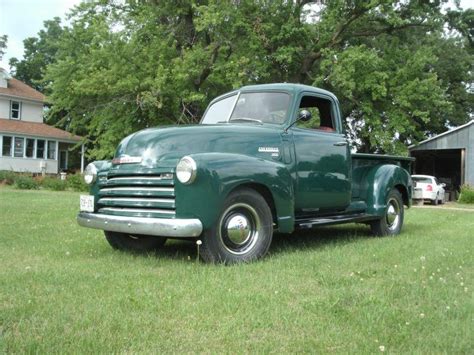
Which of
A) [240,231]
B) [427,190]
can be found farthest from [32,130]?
[240,231]

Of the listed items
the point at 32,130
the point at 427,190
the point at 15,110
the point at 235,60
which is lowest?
the point at 427,190

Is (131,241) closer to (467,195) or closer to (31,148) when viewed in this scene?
(467,195)

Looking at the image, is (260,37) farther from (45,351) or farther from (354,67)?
(45,351)

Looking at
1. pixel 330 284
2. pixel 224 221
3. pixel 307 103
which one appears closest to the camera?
pixel 330 284

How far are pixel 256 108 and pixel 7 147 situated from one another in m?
33.2

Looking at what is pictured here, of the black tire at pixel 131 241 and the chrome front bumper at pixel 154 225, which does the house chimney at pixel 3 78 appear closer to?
the black tire at pixel 131 241

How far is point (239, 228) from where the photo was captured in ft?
18.2

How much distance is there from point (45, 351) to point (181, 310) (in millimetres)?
1022

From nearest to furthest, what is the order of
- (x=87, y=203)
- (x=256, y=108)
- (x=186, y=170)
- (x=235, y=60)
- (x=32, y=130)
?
(x=186, y=170)
(x=87, y=203)
(x=256, y=108)
(x=235, y=60)
(x=32, y=130)

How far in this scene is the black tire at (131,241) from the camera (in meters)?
6.49

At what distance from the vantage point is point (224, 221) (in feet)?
17.7

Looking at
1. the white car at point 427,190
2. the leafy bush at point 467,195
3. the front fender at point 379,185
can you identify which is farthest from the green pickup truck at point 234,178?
the leafy bush at point 467,195

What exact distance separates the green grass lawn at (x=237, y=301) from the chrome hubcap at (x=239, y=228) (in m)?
0.30

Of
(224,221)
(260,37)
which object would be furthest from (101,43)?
(224,221)
